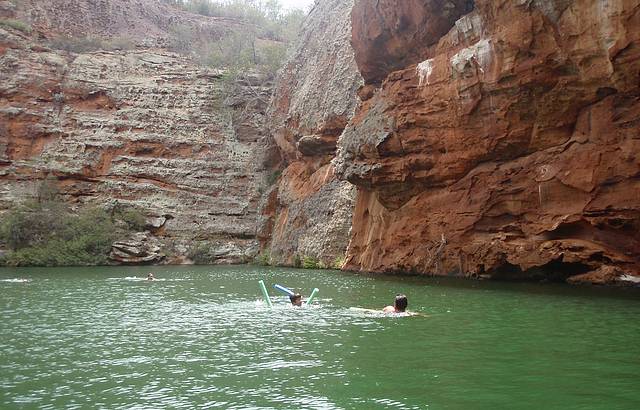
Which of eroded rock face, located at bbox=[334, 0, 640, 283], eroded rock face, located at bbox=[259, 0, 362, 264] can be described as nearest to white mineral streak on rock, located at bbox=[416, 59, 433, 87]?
eroded rock face, located at bbox=[334, 0, 640, 283]

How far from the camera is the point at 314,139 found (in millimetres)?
41750

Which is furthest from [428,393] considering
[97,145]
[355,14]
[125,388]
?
[97,145]

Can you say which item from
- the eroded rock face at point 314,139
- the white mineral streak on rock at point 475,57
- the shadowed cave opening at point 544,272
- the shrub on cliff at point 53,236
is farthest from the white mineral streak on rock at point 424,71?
the shrub on cliff at point 53,236

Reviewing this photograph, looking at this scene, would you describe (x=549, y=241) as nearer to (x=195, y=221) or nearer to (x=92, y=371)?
(x=92, y=371)

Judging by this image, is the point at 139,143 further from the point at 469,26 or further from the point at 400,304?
the point at 400,304

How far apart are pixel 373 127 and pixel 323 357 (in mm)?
19299

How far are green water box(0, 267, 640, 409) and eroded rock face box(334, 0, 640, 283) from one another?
341 cm

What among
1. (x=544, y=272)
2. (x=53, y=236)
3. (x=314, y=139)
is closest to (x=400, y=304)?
(x=544, y=272)

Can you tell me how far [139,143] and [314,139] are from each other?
18039 millimetres

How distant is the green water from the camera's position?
753 cm

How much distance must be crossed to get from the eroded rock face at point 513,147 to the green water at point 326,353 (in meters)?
3.41

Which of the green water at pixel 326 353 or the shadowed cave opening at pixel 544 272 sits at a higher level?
the shadowed cave opening at pixel 544 272

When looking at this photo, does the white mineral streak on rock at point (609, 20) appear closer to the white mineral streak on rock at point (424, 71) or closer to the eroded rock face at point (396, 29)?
the eroded rock face at point (396, 29)

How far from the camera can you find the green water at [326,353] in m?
→ 7.53
